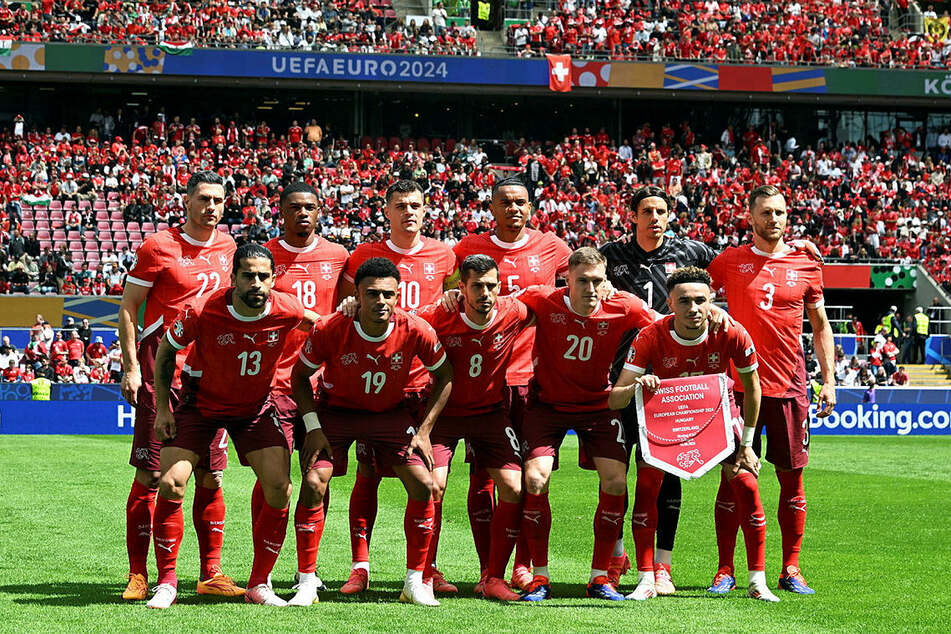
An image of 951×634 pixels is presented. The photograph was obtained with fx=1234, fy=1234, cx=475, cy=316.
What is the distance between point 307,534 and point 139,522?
1.06 metres

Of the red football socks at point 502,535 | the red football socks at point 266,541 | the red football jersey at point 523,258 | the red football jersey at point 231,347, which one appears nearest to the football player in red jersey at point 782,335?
the red football jersey at point 523,258

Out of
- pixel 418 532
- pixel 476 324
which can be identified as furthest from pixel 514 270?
pixel 418 532

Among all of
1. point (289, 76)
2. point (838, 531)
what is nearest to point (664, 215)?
point (838, 531)

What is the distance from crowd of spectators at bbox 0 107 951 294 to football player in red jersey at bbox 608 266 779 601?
2378 centimetres

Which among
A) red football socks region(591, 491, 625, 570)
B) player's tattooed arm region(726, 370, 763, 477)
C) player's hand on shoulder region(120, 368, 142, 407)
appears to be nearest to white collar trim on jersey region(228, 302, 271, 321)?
player's hand on shoulder region(120, 368, 142, 407)

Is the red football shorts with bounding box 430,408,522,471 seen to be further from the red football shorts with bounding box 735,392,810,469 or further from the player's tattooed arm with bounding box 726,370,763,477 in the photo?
the red football shorts with bounding box 735,392,810,469

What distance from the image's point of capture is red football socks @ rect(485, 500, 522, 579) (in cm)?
736

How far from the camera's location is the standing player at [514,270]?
307 inches

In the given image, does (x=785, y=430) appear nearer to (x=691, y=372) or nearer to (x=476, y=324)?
(x=691, y=372)

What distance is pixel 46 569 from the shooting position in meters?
8.27

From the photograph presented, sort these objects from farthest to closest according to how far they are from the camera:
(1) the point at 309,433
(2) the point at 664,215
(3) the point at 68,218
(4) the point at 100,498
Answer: (3) the point at 68,218, (4) the point at 100,498, (2) the point at 664,215, (1) the point at 309,433

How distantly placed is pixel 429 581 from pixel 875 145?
38000 mm

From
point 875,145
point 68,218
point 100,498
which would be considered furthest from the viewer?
point 875,145

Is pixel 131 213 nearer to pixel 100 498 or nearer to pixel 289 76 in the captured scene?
pixel 289 76
